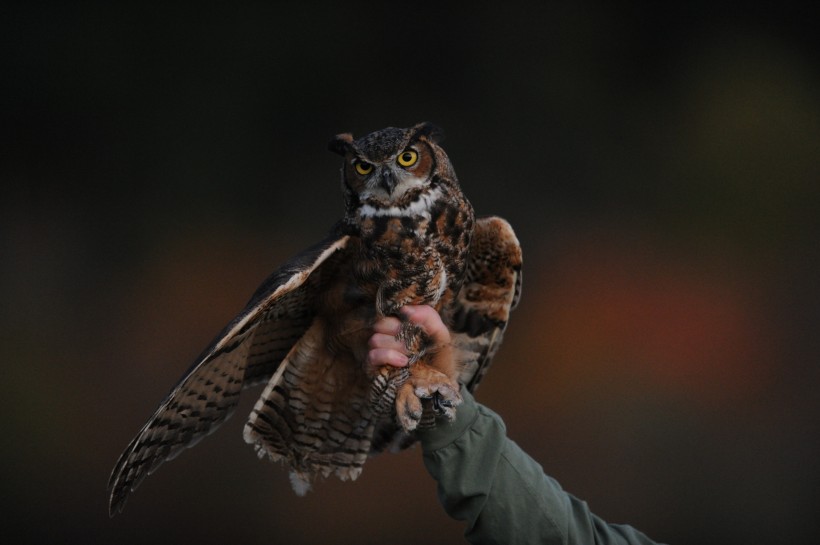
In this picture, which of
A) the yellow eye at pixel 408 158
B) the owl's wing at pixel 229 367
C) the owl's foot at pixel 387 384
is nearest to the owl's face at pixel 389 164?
the yellow eye at pixel 408 158

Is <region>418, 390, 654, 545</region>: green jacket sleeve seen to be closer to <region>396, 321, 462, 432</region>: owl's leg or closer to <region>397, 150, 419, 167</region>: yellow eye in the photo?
<region>396, 321, 462, 432</region>: owl's leg

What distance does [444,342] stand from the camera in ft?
5.75

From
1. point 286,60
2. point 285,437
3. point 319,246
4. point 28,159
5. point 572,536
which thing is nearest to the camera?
point 572,536

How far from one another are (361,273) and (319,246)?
4.3 inches

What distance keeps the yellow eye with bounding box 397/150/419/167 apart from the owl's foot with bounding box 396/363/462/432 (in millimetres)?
441

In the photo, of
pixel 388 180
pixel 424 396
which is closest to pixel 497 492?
pixel 424 396

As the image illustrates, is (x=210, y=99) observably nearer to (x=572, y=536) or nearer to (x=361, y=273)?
(x=361, y=273)

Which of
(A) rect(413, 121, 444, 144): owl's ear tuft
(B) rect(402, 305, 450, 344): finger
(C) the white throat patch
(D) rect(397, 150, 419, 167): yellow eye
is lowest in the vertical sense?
(B) rect(402, 305, 450, 344): finger

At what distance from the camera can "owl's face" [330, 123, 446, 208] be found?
172 cm

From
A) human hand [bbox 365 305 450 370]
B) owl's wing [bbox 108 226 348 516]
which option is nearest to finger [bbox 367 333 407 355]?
human hand [bbox 365 305 450 370]

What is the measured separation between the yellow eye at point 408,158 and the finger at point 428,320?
1.01ft

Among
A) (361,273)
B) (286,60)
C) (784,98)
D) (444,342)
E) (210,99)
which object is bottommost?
(444,342)

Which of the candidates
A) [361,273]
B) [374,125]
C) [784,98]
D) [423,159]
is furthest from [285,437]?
[784,98]

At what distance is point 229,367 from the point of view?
1.81 metres
